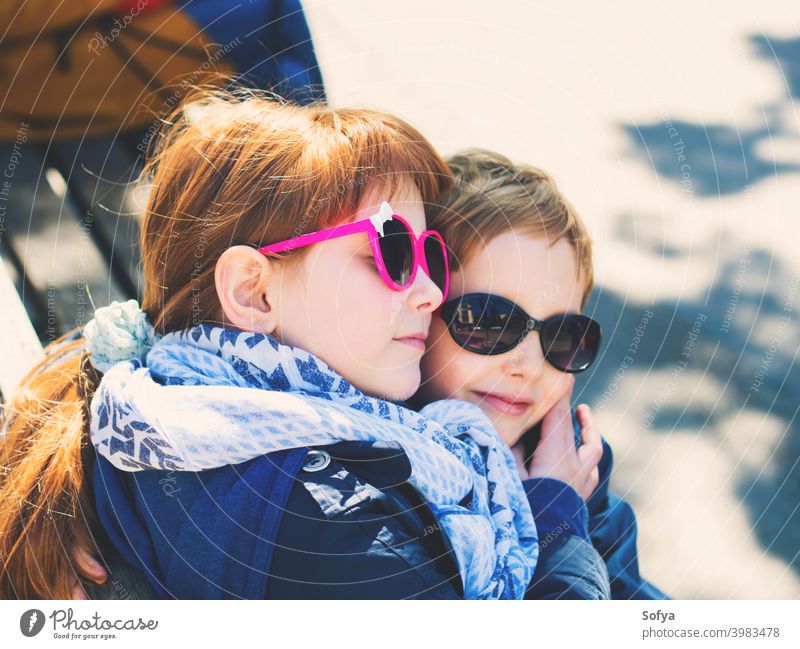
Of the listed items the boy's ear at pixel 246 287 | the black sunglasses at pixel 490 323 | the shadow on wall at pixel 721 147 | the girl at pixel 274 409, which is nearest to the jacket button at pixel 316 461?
the girl at pixel 274 409

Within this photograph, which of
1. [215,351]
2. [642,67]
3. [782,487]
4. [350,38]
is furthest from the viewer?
[782,487]

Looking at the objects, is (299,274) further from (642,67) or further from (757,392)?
(757,392)

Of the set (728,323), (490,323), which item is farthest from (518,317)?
(728,323)

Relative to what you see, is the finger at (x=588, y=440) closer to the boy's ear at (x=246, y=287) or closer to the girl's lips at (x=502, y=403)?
the girl's lips at (x=502, y=403)

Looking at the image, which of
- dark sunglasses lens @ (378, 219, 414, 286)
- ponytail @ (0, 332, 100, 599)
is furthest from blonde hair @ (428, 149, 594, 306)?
ponytail @ (0, 332, 100, 599)

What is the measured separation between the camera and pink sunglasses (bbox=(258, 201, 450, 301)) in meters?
0.78

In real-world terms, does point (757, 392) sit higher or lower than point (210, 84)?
lower

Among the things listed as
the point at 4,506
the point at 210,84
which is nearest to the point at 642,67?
the point at 210,84

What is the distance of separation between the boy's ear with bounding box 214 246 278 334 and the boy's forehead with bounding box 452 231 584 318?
0.70 ft

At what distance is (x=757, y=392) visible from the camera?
150cm

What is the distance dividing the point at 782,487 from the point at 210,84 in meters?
1.05

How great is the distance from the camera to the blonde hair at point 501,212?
920mm

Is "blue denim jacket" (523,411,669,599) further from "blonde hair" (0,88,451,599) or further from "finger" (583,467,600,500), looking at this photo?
"blonde hair" (0,88,451,599)

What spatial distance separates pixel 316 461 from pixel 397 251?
21 centimetres
